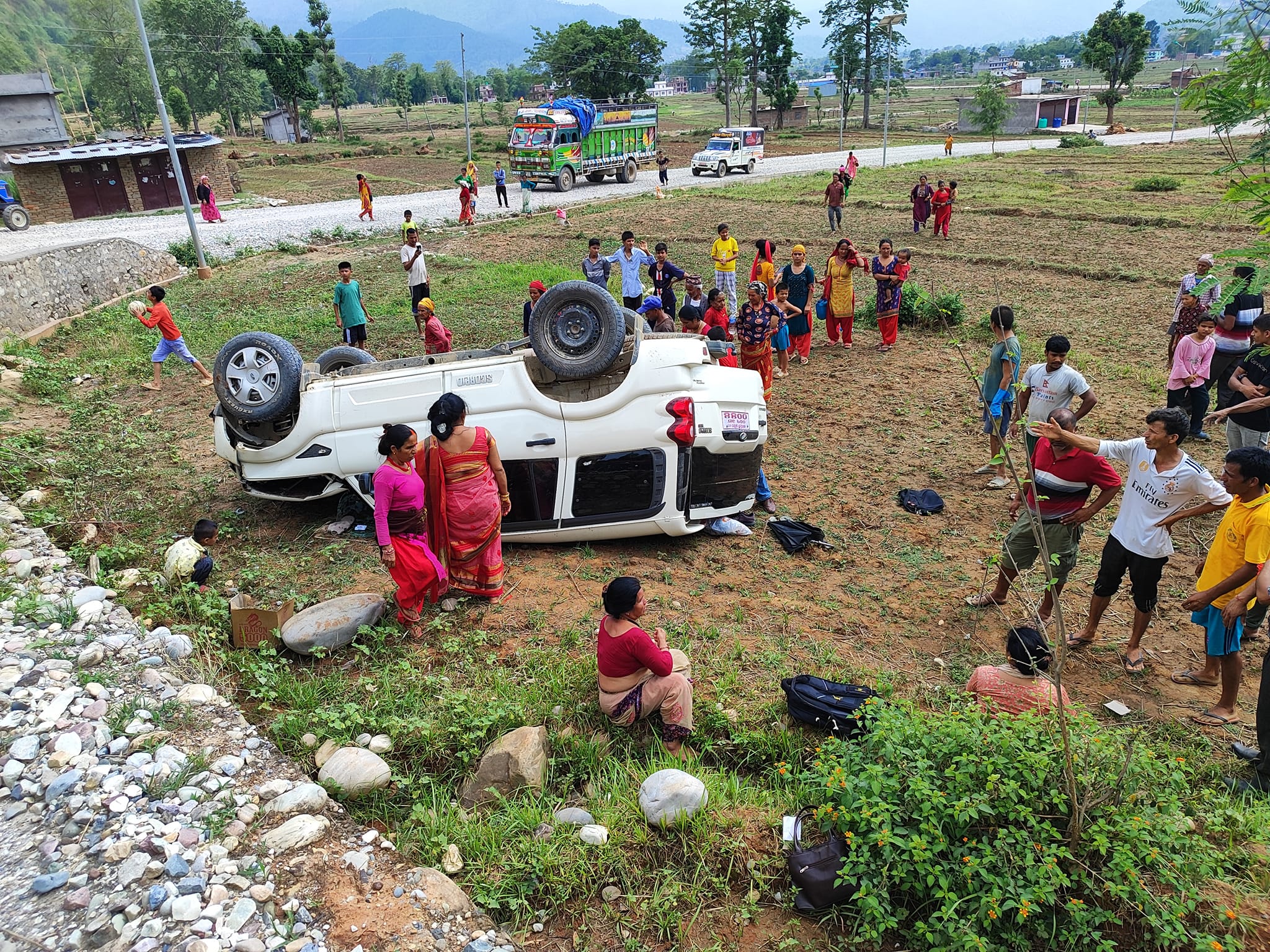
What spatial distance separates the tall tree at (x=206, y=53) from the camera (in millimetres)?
61719

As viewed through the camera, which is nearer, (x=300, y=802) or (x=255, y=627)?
(x=300, y=802)

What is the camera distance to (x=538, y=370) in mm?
6430

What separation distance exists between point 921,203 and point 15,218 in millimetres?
27504

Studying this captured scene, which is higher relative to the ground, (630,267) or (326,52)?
(326,52)

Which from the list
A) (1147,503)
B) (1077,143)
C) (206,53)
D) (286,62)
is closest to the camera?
(1147,503)

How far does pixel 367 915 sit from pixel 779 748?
2.25m

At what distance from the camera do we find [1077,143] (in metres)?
41.0

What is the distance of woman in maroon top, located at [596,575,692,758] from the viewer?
410cm

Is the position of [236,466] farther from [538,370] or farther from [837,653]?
[837,653]

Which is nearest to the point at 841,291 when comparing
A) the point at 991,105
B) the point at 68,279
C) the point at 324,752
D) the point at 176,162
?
the point at 324,752

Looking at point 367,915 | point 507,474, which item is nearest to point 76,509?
point 507,474

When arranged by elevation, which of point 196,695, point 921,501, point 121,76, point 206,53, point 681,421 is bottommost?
point 921,501

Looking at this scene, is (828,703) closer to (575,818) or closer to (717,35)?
(575,818)

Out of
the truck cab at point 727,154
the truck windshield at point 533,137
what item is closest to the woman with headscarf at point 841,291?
the truck windshield at point 533,137
